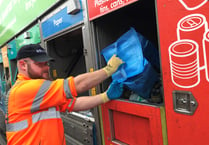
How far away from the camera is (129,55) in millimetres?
1444

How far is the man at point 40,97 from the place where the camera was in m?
1.50

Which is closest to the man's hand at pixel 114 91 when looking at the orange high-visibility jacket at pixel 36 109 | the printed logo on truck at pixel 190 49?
the orange high-visibility jacket at pixel 36 109

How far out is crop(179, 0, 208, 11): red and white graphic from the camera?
900mm

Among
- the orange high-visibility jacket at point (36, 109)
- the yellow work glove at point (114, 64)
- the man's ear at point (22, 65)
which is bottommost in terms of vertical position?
the orange high-visibility jacket at point (36, 109)

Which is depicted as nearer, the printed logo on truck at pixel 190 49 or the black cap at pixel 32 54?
the printed logo on truck at pixel 190 49

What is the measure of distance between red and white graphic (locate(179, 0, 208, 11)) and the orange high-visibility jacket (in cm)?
93

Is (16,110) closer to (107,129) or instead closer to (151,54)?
(107,129)

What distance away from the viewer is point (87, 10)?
170cm

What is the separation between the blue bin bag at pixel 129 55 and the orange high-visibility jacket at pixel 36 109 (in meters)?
0.39

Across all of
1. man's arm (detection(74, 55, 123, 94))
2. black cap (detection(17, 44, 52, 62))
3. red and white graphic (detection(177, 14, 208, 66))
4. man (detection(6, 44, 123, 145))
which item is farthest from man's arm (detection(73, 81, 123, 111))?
red and white graphic (detection(177, 14, 208, 66))

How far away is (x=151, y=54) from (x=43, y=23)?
167 centimetres

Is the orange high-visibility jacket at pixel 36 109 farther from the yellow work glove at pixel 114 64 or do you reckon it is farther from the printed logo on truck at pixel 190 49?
the printed logo on truck at pixel 190 49

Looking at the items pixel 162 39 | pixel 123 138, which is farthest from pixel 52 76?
pixel 162 39

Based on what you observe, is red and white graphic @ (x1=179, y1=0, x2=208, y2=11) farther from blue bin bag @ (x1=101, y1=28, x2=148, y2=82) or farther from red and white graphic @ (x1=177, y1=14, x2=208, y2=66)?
blue bin bag @ (x1=101, y1=28, x2=148, y2=82)
